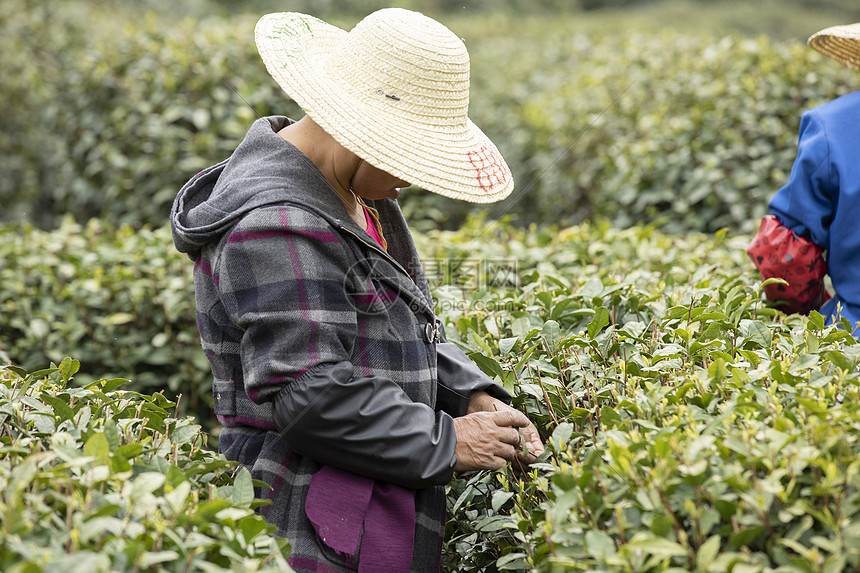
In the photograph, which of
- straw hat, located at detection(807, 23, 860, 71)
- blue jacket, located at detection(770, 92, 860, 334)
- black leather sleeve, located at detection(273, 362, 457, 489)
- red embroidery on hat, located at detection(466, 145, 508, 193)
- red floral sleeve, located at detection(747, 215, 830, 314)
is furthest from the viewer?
straw hat, located at detection(807, 23, 860, 71)

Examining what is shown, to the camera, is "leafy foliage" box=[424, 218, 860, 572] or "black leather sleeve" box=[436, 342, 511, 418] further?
"black leather sleeve" box=[436, 342, 511, 418]

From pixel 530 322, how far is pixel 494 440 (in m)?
0.66

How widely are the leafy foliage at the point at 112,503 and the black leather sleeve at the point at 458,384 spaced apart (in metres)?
0.60

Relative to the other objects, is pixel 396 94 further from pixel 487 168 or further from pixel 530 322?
pixel 530 322

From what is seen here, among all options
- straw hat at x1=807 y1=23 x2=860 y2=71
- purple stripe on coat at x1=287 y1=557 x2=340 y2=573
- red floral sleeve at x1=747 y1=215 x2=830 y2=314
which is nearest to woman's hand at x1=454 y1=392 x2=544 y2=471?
purple stripe on coat at x1=287 y1=557 x2=340 y2=573

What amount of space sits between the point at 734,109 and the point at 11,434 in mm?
4106

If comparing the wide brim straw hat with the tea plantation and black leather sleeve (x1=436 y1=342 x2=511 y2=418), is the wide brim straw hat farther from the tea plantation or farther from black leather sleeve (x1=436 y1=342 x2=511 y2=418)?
the tea plantation

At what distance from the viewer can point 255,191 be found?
1717 mm

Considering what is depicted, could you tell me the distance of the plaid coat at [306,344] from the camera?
1.64 metres

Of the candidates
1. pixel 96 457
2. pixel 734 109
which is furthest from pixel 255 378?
pixel 734 109

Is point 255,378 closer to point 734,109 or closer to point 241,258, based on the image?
point 241,258

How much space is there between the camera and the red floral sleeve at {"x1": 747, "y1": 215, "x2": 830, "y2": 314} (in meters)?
2.48

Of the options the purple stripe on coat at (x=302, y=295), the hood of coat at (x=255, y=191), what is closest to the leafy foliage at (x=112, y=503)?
the purple stripe on coat at (x=302, y=295)

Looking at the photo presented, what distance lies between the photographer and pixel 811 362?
171cm
